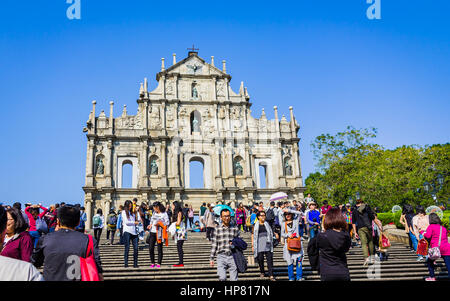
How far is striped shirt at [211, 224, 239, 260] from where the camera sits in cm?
746

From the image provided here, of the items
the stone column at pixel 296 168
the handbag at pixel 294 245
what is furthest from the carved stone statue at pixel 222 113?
the handbag at pixel 294 245

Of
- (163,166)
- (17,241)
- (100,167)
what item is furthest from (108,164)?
(17,241)

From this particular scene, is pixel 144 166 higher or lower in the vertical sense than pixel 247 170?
higher

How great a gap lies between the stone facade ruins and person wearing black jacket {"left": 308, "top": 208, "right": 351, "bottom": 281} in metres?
25.3

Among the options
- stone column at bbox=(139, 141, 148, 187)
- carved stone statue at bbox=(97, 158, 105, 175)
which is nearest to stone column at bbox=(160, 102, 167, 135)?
stone column at bbox=(139, 141, 148, 187)

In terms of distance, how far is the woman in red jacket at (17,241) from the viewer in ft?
15.9

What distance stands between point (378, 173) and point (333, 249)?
2492 centimetres

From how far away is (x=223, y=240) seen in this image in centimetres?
752

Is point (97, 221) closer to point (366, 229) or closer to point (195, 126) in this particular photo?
point (366, 229)

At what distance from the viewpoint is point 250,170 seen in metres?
32.4
